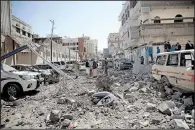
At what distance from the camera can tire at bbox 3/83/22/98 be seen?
309 inches

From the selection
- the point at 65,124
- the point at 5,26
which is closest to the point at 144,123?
the point at 65,124

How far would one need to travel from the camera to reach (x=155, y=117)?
539cm

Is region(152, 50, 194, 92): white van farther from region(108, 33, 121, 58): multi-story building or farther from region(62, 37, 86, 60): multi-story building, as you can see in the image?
region(62, 37, 86, 60): multi-story building

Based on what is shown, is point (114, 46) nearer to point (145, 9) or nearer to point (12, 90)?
Result: point (145, 9)

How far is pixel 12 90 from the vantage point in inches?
313

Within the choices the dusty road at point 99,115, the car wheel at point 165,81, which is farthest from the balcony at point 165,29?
the dusty road at point 99,115

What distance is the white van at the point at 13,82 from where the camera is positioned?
7742 mm

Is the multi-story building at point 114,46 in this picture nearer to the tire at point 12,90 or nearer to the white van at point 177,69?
the white van at point 177,69

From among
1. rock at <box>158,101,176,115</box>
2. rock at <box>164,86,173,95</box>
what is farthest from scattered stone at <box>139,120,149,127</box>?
rock at <box>164,86,173,95</box>

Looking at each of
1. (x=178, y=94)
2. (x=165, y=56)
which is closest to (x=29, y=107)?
(x=178, y=94)

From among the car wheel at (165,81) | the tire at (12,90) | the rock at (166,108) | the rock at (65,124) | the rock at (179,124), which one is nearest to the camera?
the rock at (179,124)

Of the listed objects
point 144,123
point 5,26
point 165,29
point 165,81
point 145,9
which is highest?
point 145,9

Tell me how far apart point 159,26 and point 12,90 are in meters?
20.5

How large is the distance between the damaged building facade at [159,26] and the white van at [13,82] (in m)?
15.1
